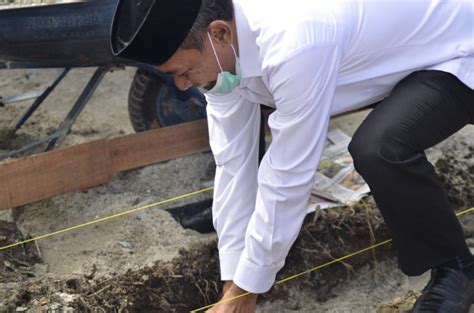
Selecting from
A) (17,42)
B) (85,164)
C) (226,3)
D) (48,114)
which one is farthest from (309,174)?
(48,114)

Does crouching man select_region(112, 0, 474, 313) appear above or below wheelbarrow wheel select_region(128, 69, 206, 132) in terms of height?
above

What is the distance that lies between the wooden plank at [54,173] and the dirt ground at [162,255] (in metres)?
0.13

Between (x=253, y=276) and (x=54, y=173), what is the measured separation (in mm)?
1217

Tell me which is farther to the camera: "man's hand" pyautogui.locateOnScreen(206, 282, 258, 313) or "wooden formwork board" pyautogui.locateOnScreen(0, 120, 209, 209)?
Result: "wooden formwork board" pyautogui.locateOnScreen(0, 120, 209, 209)

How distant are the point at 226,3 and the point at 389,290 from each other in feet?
4.71

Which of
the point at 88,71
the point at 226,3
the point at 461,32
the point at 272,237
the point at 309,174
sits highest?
the point at 226,3

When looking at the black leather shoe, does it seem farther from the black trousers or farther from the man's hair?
the man's hair

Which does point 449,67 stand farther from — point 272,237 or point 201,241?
point 201,241

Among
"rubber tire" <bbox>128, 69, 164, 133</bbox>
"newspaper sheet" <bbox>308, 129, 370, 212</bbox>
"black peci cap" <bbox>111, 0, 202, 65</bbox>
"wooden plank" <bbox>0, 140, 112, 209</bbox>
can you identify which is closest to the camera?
"black peci cap" <bbox>111, 0, 202, 65</bbox>

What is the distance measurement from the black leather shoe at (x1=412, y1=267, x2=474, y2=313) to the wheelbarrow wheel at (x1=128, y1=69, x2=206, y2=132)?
1.54 m

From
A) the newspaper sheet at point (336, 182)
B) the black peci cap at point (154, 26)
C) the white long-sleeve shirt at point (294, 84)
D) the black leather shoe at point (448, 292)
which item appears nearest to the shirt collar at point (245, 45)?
the white long-sleeve shirt at point (294, 84)

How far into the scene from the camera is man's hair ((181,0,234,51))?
76.5 inches

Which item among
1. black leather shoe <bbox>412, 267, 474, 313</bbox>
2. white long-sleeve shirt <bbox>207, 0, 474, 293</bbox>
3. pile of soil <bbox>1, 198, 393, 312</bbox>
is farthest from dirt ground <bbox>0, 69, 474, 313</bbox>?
white long-sleeve shirt <bbox>207, 0, 474, 293</bbox>

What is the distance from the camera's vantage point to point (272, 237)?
212 centimetres
